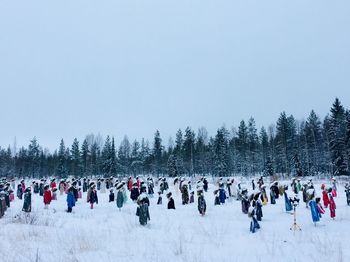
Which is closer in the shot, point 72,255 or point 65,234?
point 72,255

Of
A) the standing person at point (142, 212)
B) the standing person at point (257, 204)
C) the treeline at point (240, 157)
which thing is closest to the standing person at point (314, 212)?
the standing person at point (257, 204)

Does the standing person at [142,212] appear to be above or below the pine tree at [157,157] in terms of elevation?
below

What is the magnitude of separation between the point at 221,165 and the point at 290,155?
15107 millimetres

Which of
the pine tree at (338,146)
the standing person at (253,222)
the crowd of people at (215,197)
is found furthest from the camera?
the pine tree at (338,146)

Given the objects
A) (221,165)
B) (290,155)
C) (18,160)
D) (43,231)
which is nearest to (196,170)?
(221,165)

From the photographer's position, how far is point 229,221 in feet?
62.1

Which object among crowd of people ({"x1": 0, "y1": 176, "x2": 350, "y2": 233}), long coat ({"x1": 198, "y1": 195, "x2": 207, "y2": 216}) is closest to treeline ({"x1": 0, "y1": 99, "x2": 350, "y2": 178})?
crowd of people ({"x1": 0, "y1": 176, "x2": 350, "y2": 233})

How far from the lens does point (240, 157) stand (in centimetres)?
8125

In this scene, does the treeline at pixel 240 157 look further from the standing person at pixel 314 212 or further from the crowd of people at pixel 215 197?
the standing person at pixel 314 212

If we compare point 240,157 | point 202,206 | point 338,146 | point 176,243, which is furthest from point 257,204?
point 240,157

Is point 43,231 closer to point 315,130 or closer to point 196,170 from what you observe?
point 315,130

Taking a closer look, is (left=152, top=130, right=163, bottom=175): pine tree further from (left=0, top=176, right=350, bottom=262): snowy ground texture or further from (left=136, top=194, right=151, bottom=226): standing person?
(left=0, top=176, right=350, bottom=262): snowy ground texture

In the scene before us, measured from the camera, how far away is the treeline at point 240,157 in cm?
6116

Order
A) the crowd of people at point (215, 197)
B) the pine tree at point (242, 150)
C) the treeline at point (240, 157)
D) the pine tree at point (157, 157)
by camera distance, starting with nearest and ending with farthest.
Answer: the crowd of people at point (215, 197), the treeline at point (240, 157), the pine tree at point (242, 150), the pine tree at point (157, 157)
